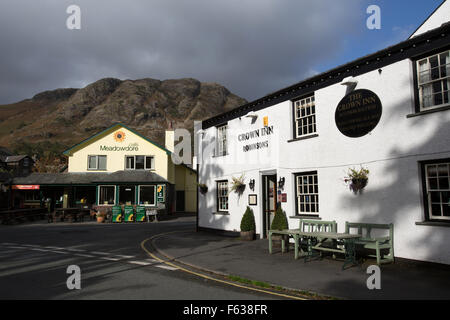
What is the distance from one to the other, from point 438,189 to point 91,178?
29643 mm

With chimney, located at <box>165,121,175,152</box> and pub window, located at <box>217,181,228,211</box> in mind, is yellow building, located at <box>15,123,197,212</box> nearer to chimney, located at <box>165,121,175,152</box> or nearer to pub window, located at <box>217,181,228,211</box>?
chimney, located at <box>165,121,175,152</box>

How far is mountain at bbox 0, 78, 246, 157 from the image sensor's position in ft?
420

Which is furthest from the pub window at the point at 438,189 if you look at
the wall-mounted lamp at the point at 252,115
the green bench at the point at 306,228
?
the wall-mounted lamp at the point at 252,115

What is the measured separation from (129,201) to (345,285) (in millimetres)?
26187

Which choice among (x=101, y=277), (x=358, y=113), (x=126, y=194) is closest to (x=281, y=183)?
(x=358, y=113)

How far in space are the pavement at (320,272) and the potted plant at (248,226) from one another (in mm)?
1791

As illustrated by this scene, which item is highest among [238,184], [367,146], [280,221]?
[367,146]

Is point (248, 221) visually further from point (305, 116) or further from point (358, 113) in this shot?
point (358, 113)

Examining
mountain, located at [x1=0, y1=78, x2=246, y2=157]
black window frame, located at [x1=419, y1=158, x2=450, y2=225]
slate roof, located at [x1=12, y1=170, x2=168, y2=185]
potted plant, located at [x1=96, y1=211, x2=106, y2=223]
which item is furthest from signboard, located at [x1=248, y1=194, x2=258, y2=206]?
mountain, located at [x1=0, y1=78, x2=246, y2=157]

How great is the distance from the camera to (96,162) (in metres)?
33.0

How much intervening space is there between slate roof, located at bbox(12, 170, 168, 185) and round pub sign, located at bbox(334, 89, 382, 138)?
2100cm

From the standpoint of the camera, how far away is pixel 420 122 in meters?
8.64

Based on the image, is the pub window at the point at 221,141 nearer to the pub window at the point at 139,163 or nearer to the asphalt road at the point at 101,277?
the asphalt road at the point at 101,277

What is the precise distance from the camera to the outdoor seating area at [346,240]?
8.72m
